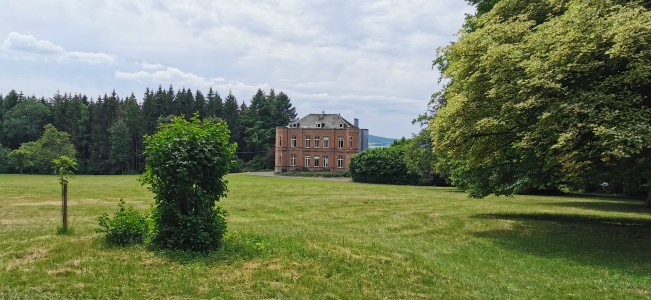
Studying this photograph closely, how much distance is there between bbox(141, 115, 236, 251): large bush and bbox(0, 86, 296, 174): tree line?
84.1m

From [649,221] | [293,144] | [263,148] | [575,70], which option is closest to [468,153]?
[575,70]

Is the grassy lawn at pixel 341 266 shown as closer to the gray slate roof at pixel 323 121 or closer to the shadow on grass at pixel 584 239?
the shadow on grass at pixel 584 239

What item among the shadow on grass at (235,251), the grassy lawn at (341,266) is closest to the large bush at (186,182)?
the shadow on grass at (235,251)

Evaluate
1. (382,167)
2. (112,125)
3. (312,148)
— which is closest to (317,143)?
(312,148)

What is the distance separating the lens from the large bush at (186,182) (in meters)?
9.27

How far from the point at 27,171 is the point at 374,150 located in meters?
68.8

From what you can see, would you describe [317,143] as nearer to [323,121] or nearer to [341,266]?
[323,121]

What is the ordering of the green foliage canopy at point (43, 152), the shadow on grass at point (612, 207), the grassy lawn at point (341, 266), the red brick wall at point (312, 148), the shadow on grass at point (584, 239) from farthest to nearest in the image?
the green foliage canopy at point (43, 152)
the red brick wall at point (312, 148)
the shadow on grass at point (612, 207)
the shadow on grass at point (584, 239)
the grassy lawn at point (341, 266)

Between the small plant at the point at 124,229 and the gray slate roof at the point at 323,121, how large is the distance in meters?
76.0

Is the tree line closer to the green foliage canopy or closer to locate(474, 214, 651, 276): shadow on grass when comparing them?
the green foliage canopy

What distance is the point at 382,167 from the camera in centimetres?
6656

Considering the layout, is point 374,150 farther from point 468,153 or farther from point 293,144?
point 468,153

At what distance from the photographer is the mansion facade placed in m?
84.9

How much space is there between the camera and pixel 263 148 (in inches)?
4163
